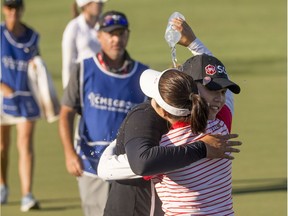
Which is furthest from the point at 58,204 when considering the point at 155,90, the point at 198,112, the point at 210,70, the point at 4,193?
the point at 198,112

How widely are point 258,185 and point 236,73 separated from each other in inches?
230

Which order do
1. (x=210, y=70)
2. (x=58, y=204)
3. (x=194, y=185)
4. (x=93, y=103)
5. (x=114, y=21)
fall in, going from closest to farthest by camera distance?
(x=194, y=185) → (x=210, y=70) → (x=93, y=103) → (x=114, y=21) → (x=58, y=204)

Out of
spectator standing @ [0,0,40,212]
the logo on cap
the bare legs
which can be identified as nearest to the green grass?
the bare legs

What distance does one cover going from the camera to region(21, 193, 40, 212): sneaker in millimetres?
11055

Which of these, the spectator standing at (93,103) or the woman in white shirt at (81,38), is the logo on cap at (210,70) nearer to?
the spectator standing at (93,103)

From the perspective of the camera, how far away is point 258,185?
11.8 metres

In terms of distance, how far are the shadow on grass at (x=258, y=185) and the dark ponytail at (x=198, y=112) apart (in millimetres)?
6079

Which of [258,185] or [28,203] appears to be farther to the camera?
[258,185]

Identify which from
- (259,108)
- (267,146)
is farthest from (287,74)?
(267,146)

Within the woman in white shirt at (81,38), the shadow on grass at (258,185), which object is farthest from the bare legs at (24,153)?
the shadow on grass at (258,185)

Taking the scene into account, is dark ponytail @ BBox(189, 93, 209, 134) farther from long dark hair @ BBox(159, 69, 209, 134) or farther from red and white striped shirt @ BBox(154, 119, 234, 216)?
red and white striped shirt @ BBox(154, 119, 234, 216)

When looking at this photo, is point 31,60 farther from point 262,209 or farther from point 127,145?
point 127,145

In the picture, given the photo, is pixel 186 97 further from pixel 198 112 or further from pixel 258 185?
pixel 258 185

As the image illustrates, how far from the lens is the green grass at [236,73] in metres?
11.6
